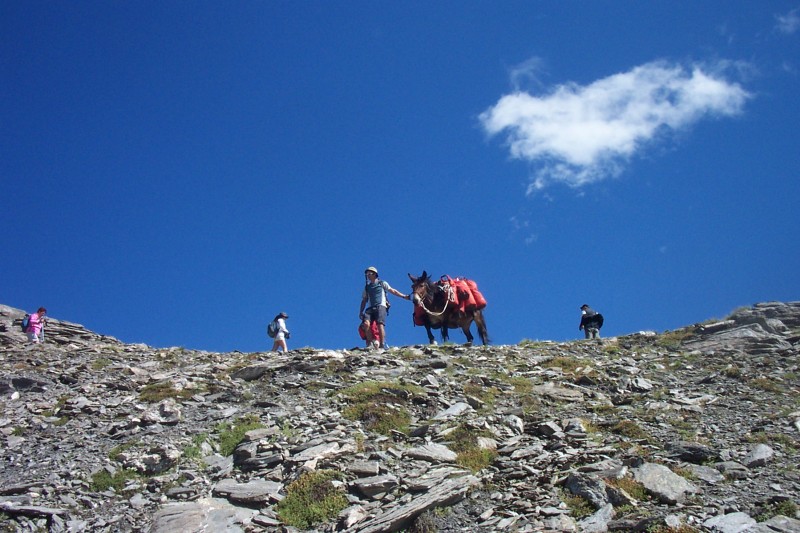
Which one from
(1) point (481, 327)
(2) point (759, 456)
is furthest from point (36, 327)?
(2) point (759, 456)

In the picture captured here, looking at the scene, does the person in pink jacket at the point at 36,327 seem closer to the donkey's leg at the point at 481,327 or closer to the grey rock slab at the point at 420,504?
the donkey's leg at the point at 481,327

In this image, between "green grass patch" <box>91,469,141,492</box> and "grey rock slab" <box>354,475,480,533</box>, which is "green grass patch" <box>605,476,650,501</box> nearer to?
"grey rock slab" <box>354,475,480,533</box>

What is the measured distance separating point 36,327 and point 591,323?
21.5 metres

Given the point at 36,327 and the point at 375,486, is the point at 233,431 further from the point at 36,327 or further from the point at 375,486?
the point at 36,327

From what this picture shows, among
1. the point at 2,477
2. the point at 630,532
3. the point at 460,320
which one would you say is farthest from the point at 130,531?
the point at 460,320

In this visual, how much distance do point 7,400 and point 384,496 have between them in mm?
9553

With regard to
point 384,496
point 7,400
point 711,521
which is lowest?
point 711,521

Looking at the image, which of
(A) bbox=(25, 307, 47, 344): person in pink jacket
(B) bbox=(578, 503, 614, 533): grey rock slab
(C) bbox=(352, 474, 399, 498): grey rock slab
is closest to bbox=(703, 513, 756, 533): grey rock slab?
(B) bbox=(578, 503, 614, 533): grey rock slab

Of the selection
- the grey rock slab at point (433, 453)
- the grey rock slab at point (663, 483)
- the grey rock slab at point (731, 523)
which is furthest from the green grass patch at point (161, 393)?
the grey rock slab at point (731, 523)

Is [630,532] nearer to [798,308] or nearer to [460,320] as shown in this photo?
[460,320]

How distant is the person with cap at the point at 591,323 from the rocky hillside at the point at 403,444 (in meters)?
6.38

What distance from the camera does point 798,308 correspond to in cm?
2103

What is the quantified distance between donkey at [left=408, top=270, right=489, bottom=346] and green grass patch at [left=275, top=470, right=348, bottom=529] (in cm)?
1168

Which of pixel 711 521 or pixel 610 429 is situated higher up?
pixel 610 429
